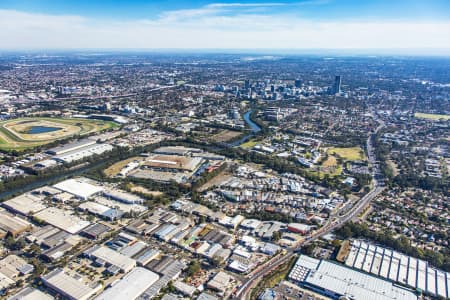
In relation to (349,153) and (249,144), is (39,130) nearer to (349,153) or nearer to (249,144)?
(249,144)

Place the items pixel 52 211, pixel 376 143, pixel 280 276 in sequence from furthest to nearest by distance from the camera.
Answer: pixel 376 143 < pixel 52 211 < pixel 280 276

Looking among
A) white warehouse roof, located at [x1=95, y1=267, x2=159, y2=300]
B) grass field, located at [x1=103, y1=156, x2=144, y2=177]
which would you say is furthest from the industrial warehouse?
white warehouse roof, located at [x1=95, y1=267, x2=159, y2=300]

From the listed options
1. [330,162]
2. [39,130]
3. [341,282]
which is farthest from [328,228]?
[39,130]

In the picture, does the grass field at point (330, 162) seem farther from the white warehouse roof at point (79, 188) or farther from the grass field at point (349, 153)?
the white warehouse roof at point (79, 188)

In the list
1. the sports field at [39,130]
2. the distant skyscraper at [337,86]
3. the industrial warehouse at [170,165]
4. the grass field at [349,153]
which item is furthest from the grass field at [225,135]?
the distant skyscraper at [337,86]

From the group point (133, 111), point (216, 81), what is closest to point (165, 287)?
point (133, 111)

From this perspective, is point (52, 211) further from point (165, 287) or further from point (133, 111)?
point (133, 111)
